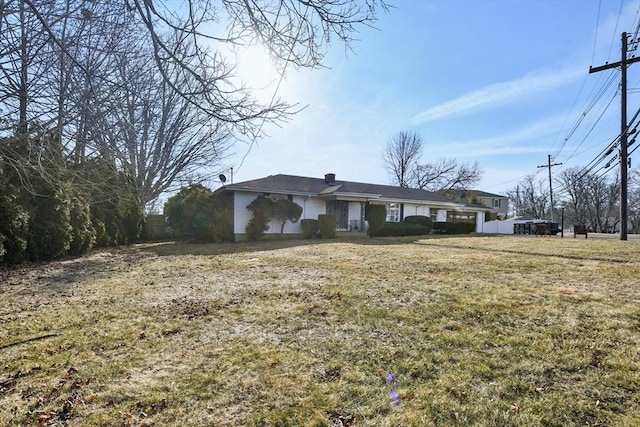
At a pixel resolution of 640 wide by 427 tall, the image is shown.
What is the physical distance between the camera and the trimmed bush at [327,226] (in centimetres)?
1781

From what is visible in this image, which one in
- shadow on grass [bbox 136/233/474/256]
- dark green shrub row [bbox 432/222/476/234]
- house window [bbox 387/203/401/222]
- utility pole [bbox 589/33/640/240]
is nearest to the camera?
shadow on grass [bbox 136/233/474/256]

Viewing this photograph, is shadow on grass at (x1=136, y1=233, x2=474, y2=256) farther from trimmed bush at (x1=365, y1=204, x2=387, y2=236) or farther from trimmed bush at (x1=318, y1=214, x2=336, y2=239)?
trimmed bush at (x1=365, y1=204, x2=387, y2=236)

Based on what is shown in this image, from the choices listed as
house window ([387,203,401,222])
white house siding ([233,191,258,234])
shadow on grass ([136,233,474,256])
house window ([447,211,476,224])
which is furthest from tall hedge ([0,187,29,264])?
house window ([447,211,476,224])

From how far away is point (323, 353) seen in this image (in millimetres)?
3211

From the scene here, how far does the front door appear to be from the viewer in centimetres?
2049

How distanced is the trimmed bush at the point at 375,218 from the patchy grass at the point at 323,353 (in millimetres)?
12635

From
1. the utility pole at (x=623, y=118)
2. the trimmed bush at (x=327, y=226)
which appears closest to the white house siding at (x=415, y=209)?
the trimmed bush at (x=327, y=226)

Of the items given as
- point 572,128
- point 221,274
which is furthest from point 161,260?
point 572,128

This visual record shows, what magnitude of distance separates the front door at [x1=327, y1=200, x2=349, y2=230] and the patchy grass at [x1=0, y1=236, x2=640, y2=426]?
1406cm

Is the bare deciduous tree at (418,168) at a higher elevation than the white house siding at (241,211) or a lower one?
higher

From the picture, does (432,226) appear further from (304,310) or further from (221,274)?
(304,310)

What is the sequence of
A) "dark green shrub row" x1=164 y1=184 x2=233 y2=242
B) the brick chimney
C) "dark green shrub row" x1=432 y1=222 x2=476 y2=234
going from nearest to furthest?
"dark green shrub row" x1=164 y1=184 x2=233 y2=242
the brick chimney
"dark green shrub row" x1=432 y1=222 x2=476 y2=234

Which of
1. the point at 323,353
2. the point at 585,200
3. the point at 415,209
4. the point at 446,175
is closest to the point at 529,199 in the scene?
the point at 585,200

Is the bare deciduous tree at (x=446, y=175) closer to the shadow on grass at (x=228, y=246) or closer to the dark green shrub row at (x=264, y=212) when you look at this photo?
the shadow on grass at (x=228, y=246)
